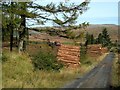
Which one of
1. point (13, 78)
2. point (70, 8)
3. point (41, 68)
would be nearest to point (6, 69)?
point (13, 78)

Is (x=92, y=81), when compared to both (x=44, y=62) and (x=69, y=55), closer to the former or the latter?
(x=44, y=62)

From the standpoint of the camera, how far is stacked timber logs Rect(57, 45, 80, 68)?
91.9 ft

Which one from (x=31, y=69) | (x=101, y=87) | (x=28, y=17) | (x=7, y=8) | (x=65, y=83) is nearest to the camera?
(x=101, y=87)

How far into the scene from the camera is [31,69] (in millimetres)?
19156

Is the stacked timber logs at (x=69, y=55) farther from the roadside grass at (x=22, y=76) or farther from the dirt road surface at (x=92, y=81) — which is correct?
the roadside grass at (x=22, y=76)

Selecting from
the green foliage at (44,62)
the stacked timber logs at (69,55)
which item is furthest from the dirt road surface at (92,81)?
the stacked timber logs at (69,55)

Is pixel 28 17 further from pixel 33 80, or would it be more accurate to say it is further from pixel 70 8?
pixel 33 80

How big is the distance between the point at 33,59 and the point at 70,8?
18.8 ft

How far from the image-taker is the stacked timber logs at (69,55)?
28.0 m

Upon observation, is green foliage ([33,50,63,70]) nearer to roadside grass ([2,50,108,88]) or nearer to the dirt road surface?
roadside grass ([2,50,108,88])

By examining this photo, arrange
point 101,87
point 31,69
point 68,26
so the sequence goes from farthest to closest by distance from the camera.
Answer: point 68,26
point 31,69
point 101,87

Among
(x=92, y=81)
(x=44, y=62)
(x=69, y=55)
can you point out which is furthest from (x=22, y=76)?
(x=69, y=55)

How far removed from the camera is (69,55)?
28.7 meters

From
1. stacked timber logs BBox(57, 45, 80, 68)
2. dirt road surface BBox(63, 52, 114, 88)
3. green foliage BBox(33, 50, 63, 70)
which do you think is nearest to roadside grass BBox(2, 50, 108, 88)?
green foliage BBox(33, 50, 63, 70)
